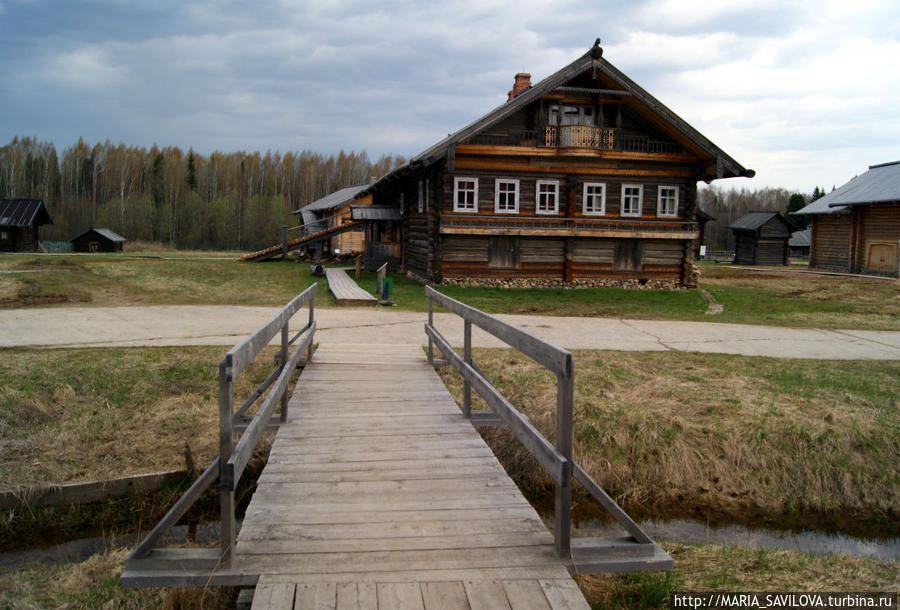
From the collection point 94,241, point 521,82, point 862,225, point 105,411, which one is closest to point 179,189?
point 94,241

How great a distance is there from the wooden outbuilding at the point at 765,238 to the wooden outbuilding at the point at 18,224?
51.1 m

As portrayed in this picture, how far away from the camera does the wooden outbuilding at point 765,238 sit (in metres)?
47.2

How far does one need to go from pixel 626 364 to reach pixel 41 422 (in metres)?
7.90

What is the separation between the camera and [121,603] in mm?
4055

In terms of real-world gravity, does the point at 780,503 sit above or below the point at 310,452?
below

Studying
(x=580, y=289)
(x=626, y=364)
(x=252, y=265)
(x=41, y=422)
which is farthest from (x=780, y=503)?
(x=252, y=265)

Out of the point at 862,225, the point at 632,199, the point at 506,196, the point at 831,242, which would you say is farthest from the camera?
the point at 831,242

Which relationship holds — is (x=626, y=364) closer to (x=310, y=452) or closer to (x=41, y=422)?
(x=310, y=452)

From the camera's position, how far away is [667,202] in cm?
2564

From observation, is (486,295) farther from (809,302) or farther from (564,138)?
(809,302)

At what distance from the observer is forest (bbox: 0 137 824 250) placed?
73.3 meters

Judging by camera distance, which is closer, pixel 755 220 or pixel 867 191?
pixel 867 191

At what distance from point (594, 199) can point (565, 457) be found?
22.7 metres

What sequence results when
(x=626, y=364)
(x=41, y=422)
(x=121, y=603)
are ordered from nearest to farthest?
(x=121, y=603)
(x=41, y=422)
(x=626, y=364)
